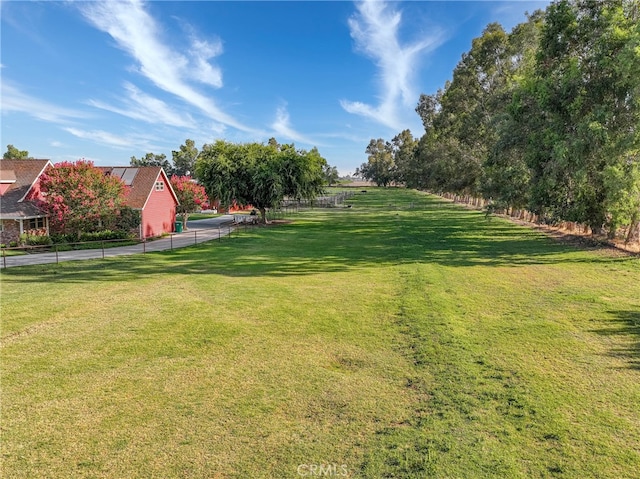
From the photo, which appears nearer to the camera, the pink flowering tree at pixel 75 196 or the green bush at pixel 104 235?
the pink flowering tree at pixel 75 196

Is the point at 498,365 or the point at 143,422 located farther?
the point at 498,365

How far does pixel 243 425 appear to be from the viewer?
5590 millimetres

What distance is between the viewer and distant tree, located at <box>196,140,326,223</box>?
115 ft

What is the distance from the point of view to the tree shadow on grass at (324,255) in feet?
55.5

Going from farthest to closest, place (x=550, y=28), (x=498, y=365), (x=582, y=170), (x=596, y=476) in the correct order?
(x=550, y=28) → (x=582, y=170) → (x=498, y=365) → (x=596, y=476)

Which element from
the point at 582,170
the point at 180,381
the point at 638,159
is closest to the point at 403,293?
the point at 180,381

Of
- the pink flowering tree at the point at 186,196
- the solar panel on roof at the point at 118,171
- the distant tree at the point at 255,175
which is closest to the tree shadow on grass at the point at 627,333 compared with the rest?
the distant tree at the point at 255,175

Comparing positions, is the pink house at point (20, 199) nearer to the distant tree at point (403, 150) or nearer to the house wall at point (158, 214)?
the house wall at point (158, 214)

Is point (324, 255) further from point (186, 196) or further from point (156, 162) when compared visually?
point (156, 162)

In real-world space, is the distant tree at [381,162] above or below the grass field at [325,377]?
above

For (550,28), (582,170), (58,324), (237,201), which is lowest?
(58,324)

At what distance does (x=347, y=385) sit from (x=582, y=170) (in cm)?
1649

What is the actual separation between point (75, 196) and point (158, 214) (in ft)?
23.7

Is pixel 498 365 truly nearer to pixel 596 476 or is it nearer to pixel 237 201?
pixel 596 476
